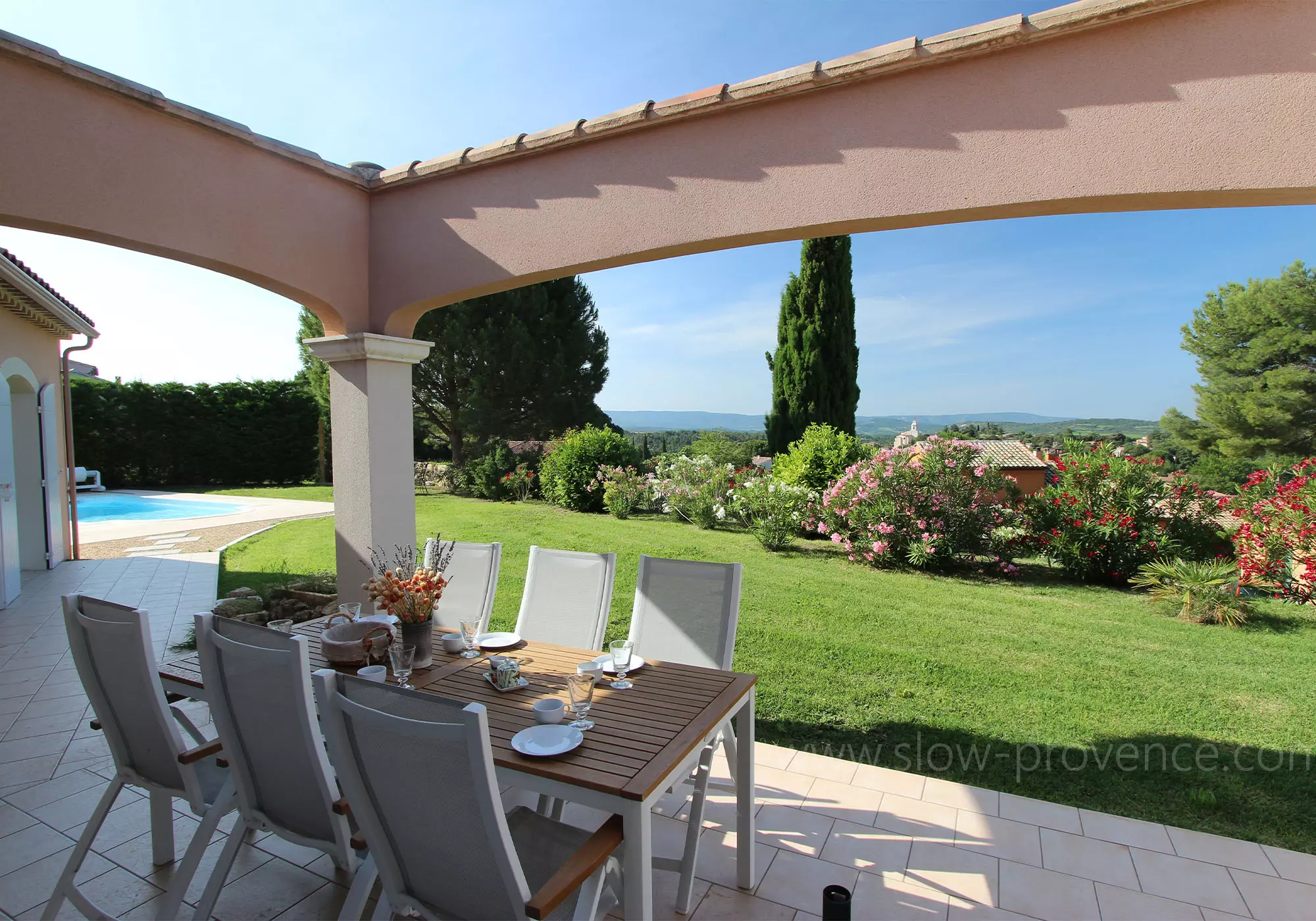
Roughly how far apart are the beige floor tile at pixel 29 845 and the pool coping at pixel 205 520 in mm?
9157

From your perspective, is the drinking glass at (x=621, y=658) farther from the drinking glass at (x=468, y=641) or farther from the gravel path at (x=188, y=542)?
the gravel path at (x=188, y=542)

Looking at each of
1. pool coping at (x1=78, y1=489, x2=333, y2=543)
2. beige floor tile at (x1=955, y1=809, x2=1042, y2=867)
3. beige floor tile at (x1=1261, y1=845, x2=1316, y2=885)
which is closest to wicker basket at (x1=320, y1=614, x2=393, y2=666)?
beige floor tile at (x1=955, y1=809, x2=1042, y2=867)

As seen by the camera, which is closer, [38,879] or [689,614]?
[38,879]

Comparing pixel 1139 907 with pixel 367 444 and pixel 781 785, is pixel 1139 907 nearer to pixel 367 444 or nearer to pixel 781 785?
pixel 781 785

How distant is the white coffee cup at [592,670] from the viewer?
221 cm

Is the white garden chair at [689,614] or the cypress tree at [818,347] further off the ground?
the cypress tree at [818,347]

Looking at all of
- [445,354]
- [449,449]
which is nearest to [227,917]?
[445,354]

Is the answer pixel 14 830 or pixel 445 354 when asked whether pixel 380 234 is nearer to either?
pixel 14 830

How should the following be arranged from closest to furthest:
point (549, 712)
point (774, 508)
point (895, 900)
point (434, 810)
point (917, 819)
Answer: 1. point (434, 810)
2. point (549, 712)
3. point (895, 900)
4. point (917, 819)
5. point (774, 508)

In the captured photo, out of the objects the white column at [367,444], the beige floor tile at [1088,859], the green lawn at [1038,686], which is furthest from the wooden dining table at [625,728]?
the green lawn at [1038,686]

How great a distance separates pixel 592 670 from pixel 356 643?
0.92m

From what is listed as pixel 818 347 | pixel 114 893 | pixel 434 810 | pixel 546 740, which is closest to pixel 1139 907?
pixel 546 740

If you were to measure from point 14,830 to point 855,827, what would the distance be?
11.1 ft

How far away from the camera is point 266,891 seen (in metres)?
2.33
